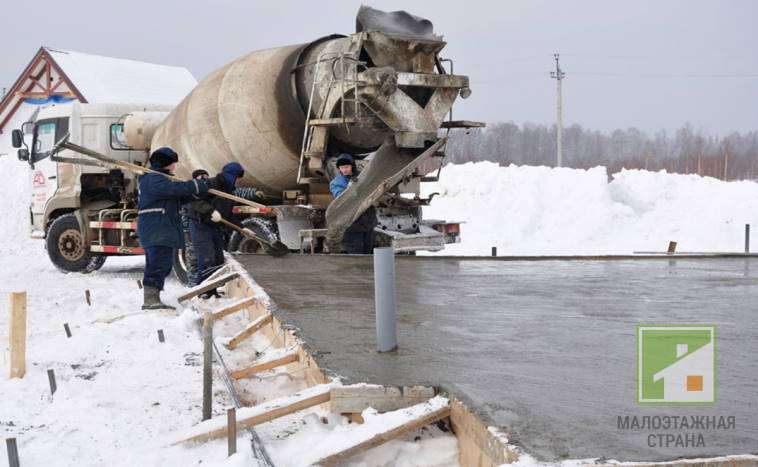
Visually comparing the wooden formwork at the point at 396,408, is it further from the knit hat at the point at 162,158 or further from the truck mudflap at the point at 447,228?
the truck mudflap at the point at 447,228

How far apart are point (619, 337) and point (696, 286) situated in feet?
8.76

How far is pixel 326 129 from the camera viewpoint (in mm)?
9977

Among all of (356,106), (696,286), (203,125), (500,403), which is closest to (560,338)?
(500,403)

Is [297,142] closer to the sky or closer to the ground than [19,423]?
closer to the sky

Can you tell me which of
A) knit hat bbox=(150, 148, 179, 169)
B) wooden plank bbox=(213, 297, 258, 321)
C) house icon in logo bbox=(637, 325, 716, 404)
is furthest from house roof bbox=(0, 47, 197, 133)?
house icon in logo bbox=(637, 325, 716, 404)

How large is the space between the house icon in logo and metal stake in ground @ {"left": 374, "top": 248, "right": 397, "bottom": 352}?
1.22 meters

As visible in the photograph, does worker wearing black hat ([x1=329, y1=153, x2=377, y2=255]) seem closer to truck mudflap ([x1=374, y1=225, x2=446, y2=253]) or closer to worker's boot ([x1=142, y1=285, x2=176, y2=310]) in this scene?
truck mudflap ([x1=374, y1=225, x2=446, y2=253])

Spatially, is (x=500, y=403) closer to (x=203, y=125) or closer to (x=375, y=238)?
(x=375, y=238)

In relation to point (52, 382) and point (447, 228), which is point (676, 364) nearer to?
point (52, 382)

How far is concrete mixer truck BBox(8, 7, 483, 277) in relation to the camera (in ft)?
31.2

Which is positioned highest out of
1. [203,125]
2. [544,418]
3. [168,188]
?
[203,125]

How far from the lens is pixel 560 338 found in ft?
14.6

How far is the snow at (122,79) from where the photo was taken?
34.2 meters

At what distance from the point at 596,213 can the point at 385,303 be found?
50.3 ft
